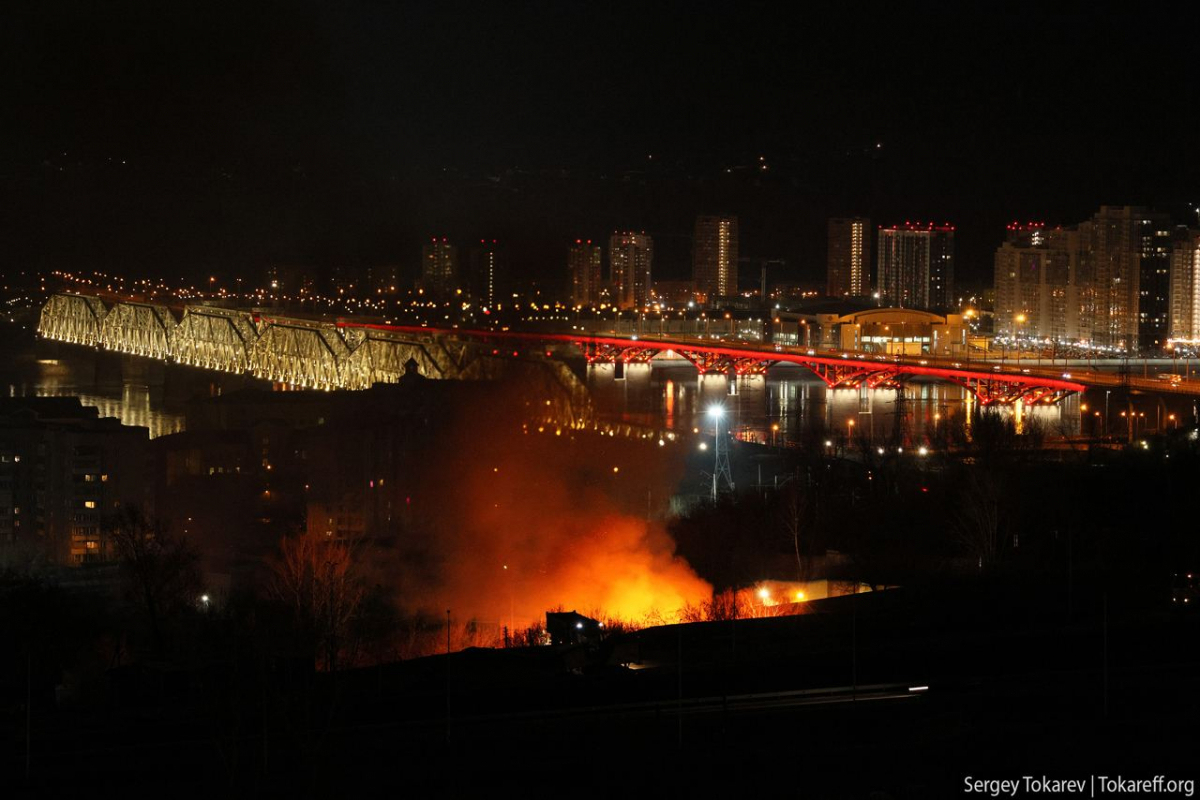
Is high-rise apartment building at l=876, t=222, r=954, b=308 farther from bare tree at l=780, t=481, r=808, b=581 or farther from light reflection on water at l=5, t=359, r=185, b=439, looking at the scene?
bare tree at l=780, t=481, r=808, b=581

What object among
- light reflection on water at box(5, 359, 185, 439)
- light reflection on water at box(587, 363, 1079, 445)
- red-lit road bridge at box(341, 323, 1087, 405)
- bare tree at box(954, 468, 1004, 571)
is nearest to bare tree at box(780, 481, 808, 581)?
bare tree at box(954, 468, 1004, 571)

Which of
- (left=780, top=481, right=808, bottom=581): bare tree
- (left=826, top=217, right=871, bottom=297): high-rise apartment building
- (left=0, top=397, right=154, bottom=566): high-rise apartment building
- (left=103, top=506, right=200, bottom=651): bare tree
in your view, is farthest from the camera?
(left=826, top=217, right=871, bottom=297): high-rise apartment building

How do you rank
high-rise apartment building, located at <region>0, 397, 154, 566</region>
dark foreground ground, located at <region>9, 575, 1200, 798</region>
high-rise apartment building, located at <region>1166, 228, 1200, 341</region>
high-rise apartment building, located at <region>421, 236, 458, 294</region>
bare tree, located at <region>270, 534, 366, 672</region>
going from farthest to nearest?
high-rise apartment building, located at <region>421, 236, 458, 294</region> → high-rise apartment building, located at <region>1166, 228, 1200, 341</region> → high-rise apartment building, located at <region>0, 397, 154, 566</region> → bare tree, located at <region>270, 534, 366, 672</region> → dark foreground ground, located at <region>9, 575, 1200, 798</region>

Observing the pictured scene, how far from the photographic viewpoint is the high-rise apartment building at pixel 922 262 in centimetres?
2702

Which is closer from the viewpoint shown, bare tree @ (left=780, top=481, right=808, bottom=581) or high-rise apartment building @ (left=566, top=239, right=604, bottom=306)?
bare tree @ (left=780, top=481, right=808, bottom=581)

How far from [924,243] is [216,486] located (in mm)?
20669

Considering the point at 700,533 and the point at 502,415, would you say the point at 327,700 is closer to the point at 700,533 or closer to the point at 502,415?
the point at 700,533

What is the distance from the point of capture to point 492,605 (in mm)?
5453

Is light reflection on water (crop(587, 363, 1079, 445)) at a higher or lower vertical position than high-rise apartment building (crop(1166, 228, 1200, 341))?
lower

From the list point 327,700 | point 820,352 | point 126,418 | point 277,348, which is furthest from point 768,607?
point 277,348

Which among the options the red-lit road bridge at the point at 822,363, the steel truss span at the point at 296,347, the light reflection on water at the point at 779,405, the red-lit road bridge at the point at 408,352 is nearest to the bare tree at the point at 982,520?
the light reflection on water at the point at 779,405

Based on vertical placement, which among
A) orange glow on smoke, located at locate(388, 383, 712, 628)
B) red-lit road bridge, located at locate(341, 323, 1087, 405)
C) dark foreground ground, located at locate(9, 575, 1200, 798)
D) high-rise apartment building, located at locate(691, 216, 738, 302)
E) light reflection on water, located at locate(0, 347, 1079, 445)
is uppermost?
high-rise apartment building, located at locate(691, 216, 738, 302)

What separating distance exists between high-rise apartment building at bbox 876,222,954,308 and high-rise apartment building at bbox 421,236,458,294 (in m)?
7.68

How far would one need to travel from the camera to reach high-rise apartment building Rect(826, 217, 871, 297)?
29141mm
